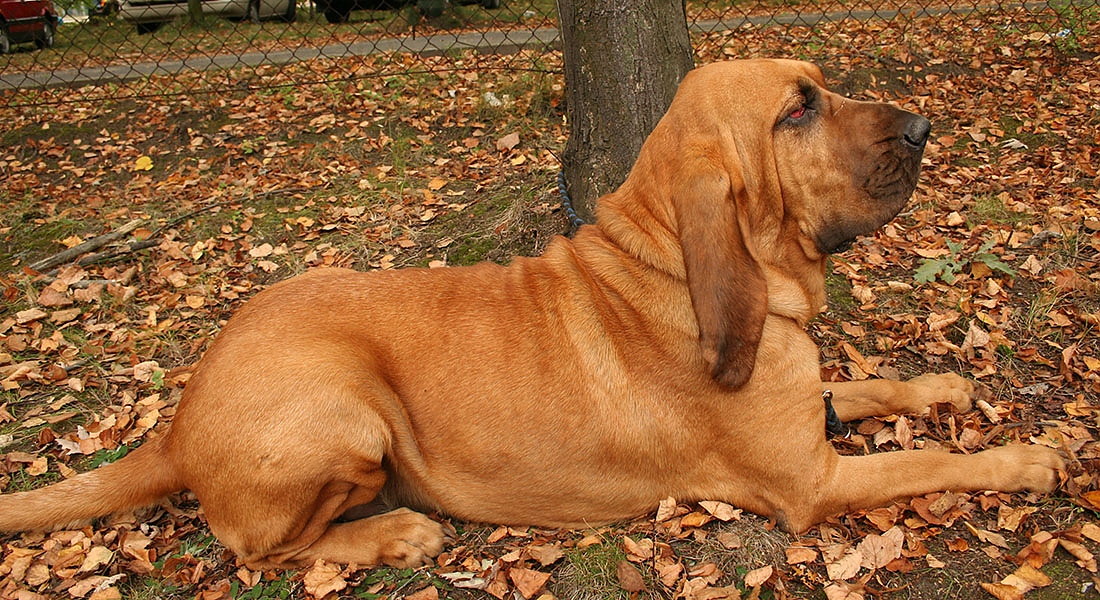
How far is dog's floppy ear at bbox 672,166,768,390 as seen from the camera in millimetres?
2969

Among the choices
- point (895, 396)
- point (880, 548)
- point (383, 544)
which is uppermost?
point (895, 396)

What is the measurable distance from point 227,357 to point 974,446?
11.1 ft

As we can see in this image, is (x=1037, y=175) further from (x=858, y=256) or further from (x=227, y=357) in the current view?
(x=227, y=357)

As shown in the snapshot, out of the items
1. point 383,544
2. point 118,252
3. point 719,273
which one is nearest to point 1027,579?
point 719,273

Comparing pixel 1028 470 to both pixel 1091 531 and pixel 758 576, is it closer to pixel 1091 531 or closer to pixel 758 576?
pixel 1091 531

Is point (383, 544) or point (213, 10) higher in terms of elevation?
point (213, 10)

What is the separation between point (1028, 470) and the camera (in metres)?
3.43

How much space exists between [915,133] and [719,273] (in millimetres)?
1037

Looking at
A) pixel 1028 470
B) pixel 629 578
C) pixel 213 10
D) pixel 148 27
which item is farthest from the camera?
pixel 148 27

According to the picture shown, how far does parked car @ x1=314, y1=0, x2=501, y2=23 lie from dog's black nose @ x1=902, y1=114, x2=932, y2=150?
927cm

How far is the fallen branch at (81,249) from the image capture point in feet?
20.3

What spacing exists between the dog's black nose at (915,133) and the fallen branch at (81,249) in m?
5.85

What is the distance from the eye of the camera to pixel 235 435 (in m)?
3.27

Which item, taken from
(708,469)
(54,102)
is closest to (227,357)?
(708,469)
